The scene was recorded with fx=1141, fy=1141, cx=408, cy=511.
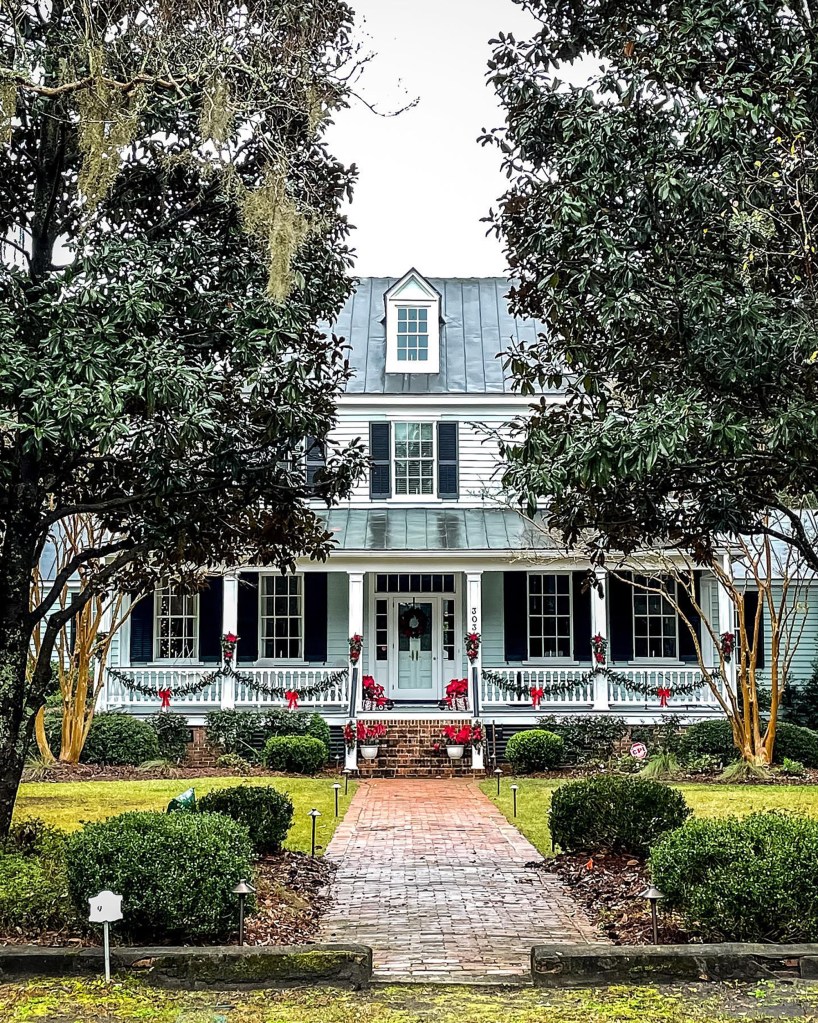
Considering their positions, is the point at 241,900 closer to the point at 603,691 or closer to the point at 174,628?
the point at 603,691

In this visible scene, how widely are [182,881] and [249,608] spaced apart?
49.7 feet

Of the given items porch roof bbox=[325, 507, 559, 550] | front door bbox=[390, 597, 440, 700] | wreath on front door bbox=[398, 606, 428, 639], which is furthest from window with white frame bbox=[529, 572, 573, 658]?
wreath on front door bbox=[398, 606, 428, 639]

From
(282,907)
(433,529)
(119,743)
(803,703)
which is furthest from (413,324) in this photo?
(282,907)

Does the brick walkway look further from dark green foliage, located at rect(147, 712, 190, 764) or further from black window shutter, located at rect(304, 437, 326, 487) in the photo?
dark green foliage, located at rect(147, 712, 190, 764)

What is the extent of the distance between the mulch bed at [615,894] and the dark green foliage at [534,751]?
7785 millimetres

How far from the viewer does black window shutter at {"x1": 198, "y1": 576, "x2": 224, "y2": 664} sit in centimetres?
2159

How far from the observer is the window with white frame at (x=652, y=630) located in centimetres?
2177

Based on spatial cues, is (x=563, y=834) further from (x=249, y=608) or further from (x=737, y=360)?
(x=249, y=608)

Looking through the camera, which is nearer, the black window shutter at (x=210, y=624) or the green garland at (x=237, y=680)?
the green garland at (x=237, y=680)

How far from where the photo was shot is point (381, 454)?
2250 centimetres

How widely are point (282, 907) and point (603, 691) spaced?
1257 cm

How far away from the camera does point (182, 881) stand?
6.54m

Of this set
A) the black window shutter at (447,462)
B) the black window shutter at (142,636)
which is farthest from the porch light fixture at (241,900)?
the black window shutter at (447,462)

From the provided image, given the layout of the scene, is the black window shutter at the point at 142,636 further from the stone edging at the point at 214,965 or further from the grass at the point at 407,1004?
the grass at the point at 407,1004
